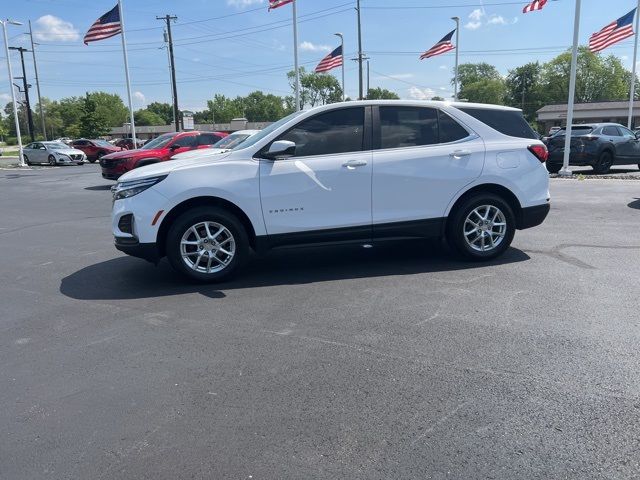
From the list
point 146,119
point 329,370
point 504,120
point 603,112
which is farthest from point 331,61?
point 146,119

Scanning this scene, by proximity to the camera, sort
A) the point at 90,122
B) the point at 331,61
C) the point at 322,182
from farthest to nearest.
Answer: the point at 90,122 → the point at 331,61 → the point at 322,182

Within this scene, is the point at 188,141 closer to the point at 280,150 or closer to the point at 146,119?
the point at 280,150

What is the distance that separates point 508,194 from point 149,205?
4.12 m

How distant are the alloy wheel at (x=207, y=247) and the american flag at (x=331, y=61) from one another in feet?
77.9

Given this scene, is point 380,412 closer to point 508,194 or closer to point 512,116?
point 508,194

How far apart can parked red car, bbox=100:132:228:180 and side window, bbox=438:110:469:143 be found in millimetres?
10726

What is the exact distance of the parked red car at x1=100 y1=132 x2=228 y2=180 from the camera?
1529cm

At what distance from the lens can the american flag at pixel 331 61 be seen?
89.8 ft

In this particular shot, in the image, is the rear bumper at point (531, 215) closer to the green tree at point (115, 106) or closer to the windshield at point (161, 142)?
the windshield at point (161, 142)

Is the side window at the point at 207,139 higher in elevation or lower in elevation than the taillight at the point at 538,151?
higher

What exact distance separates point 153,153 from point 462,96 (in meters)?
108

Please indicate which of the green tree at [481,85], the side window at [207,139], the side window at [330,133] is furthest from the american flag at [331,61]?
the green tree at [481,85]

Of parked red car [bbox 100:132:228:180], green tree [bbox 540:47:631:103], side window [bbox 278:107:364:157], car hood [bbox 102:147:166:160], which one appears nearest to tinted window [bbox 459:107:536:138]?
side window [bbox 278:107:364:157]

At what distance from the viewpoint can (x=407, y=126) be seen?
5918 millimetres
